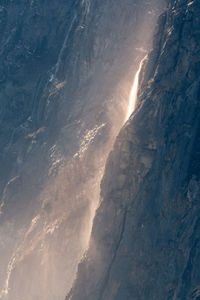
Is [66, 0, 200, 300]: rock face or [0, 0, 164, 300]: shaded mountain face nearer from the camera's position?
[66, 0, 200, 300]: rock face

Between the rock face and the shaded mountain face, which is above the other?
the shaded mountain face

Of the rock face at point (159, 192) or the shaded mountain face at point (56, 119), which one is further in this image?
the shaded mountain face at point (56, 119)

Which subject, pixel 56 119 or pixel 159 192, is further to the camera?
pixel 56 119

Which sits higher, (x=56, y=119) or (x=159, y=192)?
(x=56, y=119)

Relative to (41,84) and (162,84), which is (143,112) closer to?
(162,84)
